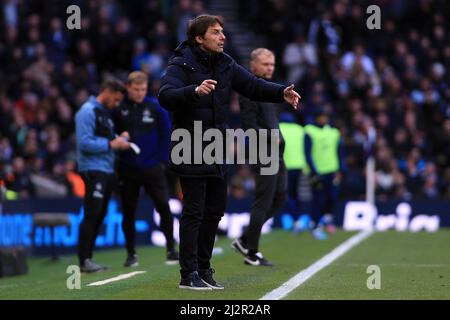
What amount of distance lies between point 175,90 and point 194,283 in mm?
1587

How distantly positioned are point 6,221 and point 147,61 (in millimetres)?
8009

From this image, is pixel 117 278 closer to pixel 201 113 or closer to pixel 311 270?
pixel 311 270

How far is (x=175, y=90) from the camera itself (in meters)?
9.12

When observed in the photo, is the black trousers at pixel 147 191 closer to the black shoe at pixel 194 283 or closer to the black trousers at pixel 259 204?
the black trousers at pixel 259 204

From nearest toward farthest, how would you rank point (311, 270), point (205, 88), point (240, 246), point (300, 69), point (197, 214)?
point (205, 88) < point (197, 214) < point (311, 270) < point (240, 246) < point (300, 69)

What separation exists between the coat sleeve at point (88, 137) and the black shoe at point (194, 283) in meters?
3.67

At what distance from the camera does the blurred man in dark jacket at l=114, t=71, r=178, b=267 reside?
13.3 metres

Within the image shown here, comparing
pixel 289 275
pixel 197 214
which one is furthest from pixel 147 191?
pixel 197 214

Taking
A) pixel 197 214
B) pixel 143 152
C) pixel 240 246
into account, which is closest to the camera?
pixel 197 214

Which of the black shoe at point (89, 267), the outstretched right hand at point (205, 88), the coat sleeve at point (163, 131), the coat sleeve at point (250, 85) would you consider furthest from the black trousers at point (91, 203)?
the outstretched right hand at point (205, 88)

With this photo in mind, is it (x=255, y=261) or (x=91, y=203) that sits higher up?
(x=91, y=203)

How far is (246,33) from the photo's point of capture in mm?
28391

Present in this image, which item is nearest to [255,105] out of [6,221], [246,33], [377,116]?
[6,221]

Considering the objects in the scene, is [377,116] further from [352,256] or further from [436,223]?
[352,256]
